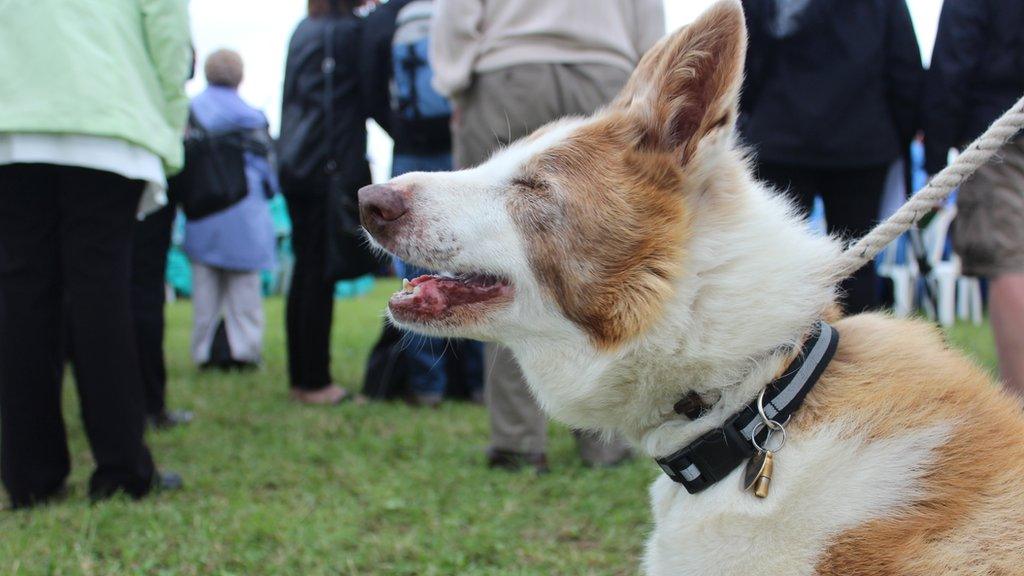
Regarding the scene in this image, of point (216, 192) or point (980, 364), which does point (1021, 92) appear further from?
point (216, 192)

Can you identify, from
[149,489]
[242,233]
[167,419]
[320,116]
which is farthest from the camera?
[242,233]

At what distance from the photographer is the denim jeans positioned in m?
5.30

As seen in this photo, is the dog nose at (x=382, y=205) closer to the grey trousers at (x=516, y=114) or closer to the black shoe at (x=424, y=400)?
the grey trousers at (x=516, y=114)

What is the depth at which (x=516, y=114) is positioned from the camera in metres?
3.65

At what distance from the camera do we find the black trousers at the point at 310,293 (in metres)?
5.55

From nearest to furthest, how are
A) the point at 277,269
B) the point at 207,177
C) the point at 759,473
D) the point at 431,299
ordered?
1. the point at 759,473
2. the point at 431,299
3. the point at 207,177
4. the point at 277,269

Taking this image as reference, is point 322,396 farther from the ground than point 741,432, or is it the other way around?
point 741,432

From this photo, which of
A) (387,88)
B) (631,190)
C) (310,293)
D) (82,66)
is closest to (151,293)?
(310,293)

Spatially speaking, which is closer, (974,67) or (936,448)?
(936,448)

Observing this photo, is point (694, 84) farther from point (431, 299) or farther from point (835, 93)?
point (835, 93)

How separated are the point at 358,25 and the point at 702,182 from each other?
4.11 meters

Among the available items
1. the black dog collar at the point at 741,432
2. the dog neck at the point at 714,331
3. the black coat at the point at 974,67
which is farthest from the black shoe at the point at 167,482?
the black coat at the point at 974,67

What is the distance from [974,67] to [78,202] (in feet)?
11.3

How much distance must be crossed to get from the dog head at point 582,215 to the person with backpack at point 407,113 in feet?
9.54
